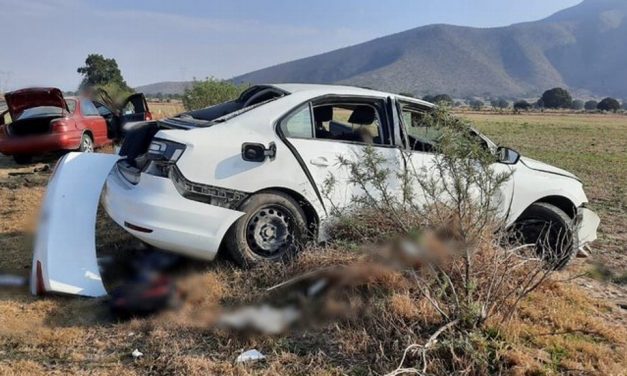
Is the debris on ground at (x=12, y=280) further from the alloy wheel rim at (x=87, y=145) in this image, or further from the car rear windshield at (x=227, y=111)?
the alloy wheel rim at (x=87, y=145)

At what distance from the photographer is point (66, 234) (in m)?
4.58

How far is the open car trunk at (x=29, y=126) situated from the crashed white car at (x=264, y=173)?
22.7 ft

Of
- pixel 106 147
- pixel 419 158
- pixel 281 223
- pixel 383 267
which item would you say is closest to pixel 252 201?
pixel 281 223

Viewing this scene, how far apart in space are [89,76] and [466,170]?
169 feet

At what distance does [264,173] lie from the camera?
4.43 m

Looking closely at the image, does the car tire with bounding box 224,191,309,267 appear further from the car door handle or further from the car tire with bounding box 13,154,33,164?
the car tire with bounding box 13,154,33,164

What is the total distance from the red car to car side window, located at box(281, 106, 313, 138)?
7727 mm

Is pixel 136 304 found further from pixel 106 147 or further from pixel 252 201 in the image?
pixel 106 147

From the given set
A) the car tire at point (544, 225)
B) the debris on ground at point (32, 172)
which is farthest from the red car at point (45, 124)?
the car tire at point (544, 225)

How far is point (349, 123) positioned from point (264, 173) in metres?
1.19

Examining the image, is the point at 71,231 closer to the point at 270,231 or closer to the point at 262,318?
the point at 270,231

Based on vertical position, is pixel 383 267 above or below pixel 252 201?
below

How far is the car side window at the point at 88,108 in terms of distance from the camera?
40.3ft

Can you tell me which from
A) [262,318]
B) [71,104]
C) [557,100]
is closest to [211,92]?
[71,104]
